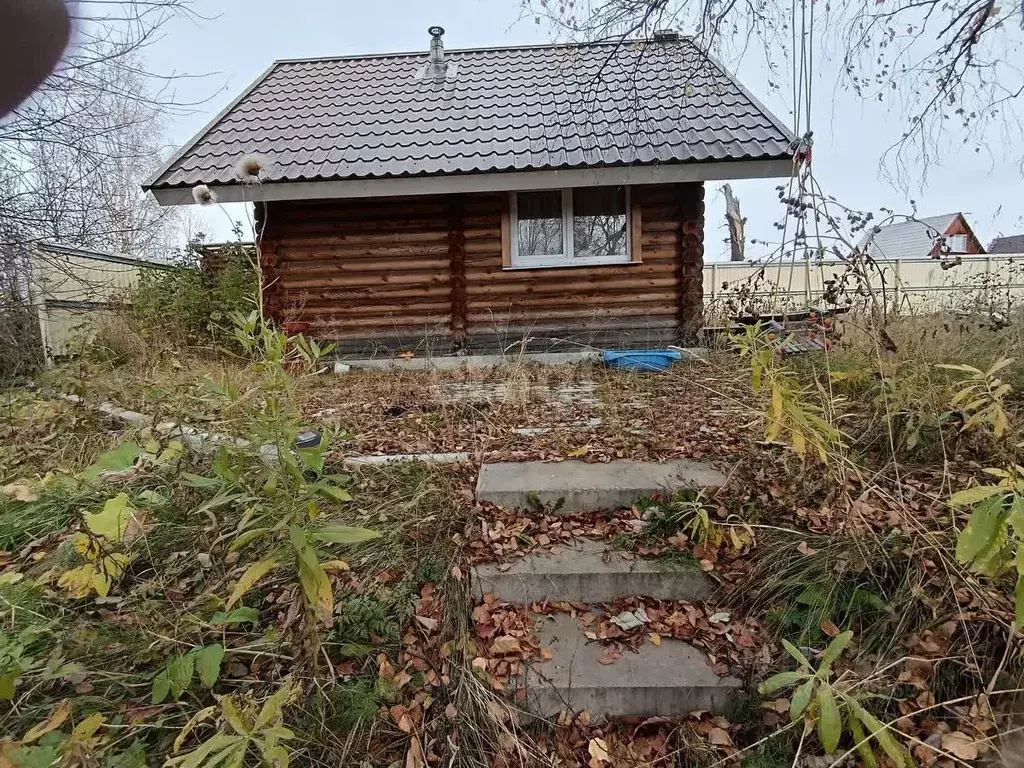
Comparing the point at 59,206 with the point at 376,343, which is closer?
the point at 59,206

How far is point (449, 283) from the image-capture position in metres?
6.92

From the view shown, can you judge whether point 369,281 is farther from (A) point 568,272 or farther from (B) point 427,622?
(B) point 427,622

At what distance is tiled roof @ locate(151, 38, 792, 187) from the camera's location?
240 inches

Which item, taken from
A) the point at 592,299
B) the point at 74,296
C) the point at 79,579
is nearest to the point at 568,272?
the point at 592,299

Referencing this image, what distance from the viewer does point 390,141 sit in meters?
6.79

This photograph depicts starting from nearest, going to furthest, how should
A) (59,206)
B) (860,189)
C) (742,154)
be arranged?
(860,189) < (59,206) < (742,154)

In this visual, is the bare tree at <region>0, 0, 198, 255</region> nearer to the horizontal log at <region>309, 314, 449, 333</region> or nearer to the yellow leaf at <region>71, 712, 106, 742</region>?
the horizontal log at <region>309, 314, 449, 333</region>

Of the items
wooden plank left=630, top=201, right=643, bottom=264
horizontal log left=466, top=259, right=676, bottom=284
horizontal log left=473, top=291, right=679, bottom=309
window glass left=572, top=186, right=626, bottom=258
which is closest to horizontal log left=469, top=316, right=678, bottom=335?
horizontal log left=473, top=291, right=679, bottom=309

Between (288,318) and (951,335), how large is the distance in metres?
7.15

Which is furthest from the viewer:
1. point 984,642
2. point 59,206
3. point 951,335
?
point 59,206

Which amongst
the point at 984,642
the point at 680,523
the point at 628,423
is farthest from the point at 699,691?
the point at 628,423

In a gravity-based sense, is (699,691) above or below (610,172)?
below

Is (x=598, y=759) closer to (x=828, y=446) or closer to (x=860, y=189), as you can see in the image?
(x=828, y=446)

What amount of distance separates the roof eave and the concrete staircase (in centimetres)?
431
